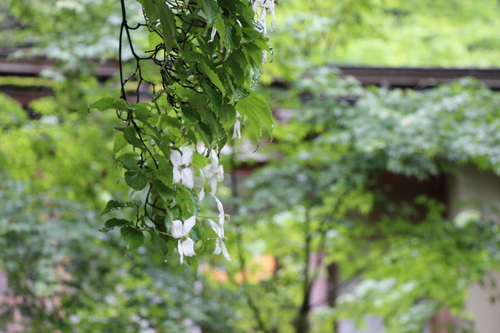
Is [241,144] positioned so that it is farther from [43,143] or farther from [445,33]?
[445,33]

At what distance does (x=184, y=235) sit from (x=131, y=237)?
3.5 inches

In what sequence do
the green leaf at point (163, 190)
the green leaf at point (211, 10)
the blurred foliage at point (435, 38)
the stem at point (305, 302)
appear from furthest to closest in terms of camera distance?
the blurred foliage at point (435, 38) < the stem at point (305, 302) < the green leaf at point (163, 190) < the green leaf at point (211, 10)

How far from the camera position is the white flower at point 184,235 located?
0.87 meters

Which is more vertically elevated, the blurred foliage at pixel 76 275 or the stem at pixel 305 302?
the blurred foliage at pixel 76 275

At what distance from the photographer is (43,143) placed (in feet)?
11.9

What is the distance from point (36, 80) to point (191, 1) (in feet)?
13.8

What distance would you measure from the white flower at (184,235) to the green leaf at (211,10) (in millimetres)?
291

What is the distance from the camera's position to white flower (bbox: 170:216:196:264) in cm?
87

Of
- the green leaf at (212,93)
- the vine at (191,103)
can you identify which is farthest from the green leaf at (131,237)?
the green leaf at (212,93)

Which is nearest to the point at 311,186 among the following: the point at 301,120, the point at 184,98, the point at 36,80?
the point at 301,120

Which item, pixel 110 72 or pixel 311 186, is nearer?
pixel 311 186

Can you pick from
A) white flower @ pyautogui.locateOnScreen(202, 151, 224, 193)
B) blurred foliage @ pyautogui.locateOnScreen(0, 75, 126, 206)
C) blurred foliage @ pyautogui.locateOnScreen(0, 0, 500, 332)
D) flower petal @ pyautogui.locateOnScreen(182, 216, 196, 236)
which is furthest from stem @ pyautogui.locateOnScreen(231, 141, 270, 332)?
flower petal @ pyautogui.locateOnScreen(182, 216, 196, 236)

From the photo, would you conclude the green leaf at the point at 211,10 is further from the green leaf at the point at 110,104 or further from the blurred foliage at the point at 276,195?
the blurred foliage at the point at 276,195

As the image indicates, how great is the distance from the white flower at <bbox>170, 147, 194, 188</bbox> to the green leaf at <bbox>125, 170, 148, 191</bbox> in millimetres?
58
